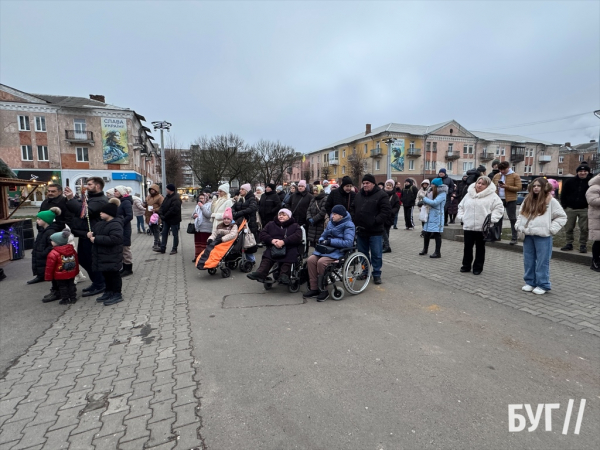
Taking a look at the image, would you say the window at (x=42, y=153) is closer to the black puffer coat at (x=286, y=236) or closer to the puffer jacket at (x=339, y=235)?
the black puffer coat at (x=286, y=236)

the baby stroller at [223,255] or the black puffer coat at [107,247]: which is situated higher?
the black puffer coat at [107,247]

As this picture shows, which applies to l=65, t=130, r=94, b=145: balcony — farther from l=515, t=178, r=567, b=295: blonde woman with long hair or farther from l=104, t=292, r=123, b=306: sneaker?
l=515, t=178, r=567, b=295: blonde woman with long hair

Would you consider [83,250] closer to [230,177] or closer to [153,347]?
[153,347]

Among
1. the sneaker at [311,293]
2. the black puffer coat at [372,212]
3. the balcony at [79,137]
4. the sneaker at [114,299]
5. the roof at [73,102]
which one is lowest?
the sneaker at [114,299]

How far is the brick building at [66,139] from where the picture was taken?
34.3m

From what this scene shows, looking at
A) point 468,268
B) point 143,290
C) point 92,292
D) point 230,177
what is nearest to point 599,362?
point 468,268

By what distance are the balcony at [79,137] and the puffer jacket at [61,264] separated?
38.3m

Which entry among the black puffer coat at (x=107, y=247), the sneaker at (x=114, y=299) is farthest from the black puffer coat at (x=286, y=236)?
the sneaker at (x=114, y=299)

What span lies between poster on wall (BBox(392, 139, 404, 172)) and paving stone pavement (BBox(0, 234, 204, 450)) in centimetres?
5262

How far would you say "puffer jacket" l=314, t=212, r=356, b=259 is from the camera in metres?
4.91

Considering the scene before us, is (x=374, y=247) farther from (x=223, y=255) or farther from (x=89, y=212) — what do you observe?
(x=89, y=212)

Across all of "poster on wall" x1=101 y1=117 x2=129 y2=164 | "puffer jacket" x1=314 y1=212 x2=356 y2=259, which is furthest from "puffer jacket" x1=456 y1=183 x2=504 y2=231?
"poster on wall" x1=101 y1=117 x2=129 y2=164

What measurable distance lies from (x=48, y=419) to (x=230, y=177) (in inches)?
1591

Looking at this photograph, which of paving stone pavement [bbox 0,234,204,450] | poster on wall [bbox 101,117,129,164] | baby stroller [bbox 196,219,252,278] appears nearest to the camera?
paving stone pavement [bbox 0,234,204,450]
